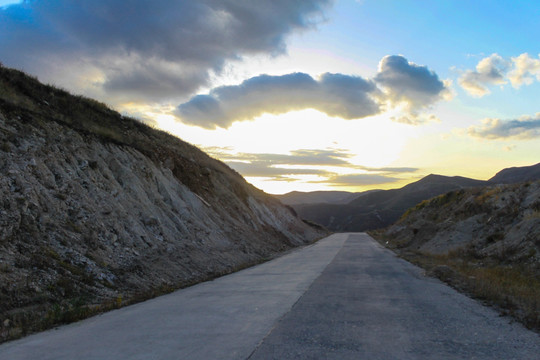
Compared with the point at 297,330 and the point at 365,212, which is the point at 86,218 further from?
the point at 365,212

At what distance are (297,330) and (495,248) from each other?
628 inches

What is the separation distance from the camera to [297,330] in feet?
21.8

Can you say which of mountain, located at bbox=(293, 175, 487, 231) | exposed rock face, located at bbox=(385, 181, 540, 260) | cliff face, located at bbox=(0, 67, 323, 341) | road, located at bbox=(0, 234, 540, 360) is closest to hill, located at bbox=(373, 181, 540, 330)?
exposed rock face, located at bbox=(385, 181, 540, 260)

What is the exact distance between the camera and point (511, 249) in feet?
55.7

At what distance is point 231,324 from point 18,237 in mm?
7459

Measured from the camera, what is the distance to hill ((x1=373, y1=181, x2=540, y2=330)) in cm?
1008

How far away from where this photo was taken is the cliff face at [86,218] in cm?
983

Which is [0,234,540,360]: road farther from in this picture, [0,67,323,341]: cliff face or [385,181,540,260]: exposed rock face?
[385,181,540,260]: exposed rock face

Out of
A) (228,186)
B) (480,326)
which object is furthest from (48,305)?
(228,186)

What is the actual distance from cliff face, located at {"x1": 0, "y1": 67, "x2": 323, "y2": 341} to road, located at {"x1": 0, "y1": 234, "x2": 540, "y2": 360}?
1.55 meters

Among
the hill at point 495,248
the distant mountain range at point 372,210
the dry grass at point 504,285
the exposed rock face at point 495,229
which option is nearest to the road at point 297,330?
the dry grass at point 504,285

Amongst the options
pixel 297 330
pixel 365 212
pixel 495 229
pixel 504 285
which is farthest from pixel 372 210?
pixel 297 330

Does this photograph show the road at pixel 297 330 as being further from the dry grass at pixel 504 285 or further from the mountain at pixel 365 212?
the mountain at pixel 365 212

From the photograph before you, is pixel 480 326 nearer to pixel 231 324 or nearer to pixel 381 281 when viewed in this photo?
pixel 231 324
